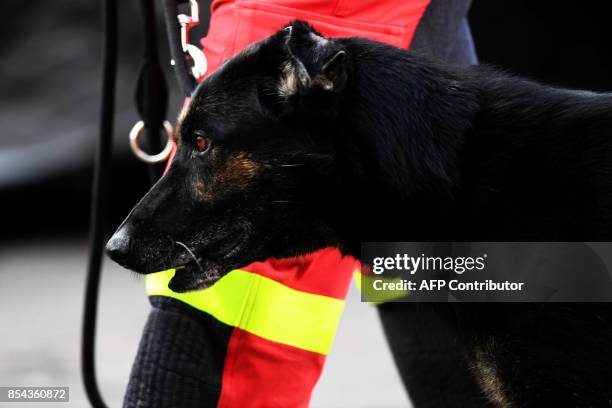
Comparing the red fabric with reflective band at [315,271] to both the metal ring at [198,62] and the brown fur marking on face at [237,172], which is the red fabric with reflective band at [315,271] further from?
the metal ring at [198,62]

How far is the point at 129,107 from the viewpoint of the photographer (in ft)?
21.1

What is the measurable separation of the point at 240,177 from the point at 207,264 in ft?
0.74

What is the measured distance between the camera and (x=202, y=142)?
2.45 m

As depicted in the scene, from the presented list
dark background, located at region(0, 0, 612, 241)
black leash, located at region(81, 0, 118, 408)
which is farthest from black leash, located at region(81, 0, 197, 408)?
dark background, located at region(0, 0, 612, 241)

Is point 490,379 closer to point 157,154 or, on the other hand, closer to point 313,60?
point 313,60

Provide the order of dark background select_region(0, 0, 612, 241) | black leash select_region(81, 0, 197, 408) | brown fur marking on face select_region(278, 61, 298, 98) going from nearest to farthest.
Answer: brown fur marking on face select_region(278, 61, 298, 98), black leash select_region(81, 0, 197, 408), dark background select_region(0, 0, 612, 241)

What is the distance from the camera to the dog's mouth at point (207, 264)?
2.44 metres

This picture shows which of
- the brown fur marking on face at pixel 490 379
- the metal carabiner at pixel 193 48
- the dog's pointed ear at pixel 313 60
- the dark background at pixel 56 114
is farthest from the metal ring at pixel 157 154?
the dark background at pixel 56 114

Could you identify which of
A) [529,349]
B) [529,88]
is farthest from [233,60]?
[529,349]

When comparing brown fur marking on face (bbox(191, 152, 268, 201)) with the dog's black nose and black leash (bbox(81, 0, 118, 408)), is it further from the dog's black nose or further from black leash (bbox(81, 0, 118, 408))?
black leash (bbox(81, 0, 118, 408))

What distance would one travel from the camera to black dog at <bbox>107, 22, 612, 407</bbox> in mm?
2256

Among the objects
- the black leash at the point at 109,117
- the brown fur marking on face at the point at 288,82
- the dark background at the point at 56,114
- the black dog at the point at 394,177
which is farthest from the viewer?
the dark background at the point at 56,114

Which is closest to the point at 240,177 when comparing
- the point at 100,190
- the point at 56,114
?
the point at 100,190

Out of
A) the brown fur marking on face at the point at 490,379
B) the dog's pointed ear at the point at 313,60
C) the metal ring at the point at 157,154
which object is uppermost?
the dog's pointed ear at the point at 313,60
